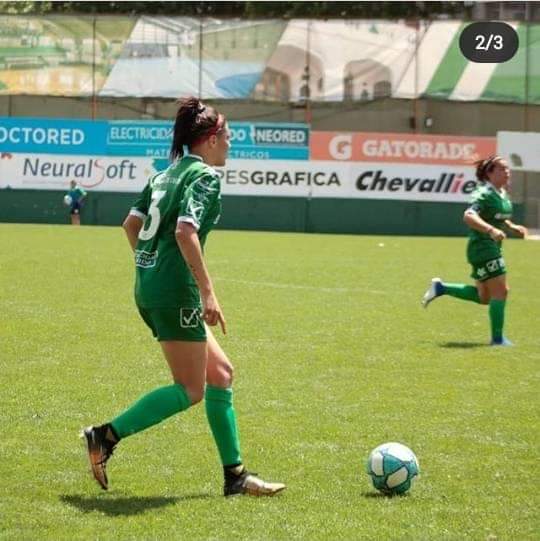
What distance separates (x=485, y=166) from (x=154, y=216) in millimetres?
6568

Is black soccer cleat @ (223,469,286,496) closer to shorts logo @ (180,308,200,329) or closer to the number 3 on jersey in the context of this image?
shorts logo @ (180,308,200,329)

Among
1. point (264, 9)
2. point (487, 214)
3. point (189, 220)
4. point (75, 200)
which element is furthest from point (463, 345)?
point (264, 9)

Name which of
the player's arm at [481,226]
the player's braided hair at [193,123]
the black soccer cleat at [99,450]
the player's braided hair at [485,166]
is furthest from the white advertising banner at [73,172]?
the black soccer cleat at [99,450]

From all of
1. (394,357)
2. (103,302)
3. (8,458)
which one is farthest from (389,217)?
(8,458)

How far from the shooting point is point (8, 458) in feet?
21.0

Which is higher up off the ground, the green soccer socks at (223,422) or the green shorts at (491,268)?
the green shorts at (491,268)

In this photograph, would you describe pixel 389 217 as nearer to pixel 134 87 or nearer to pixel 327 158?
pixel 327 158

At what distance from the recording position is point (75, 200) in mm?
35594

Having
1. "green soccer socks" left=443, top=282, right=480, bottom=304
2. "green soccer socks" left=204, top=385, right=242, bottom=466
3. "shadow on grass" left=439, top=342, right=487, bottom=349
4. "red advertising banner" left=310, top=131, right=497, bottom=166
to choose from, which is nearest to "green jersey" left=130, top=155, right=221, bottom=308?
"green soccer socks" left=204, top=385, right=242, bottom=466

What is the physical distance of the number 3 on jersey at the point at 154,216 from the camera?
18.6ft

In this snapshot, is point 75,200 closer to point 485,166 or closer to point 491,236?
point 485,166

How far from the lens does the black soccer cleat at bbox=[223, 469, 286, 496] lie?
5.71 metres

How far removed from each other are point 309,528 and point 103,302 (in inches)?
384

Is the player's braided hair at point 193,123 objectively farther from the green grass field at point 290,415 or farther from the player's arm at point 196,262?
the green grass field at point 290,415
